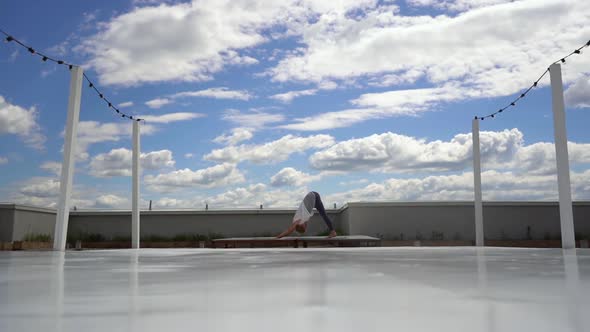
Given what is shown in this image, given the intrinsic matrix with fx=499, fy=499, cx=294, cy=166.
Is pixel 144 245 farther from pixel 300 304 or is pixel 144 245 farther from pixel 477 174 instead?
pixel 300 304

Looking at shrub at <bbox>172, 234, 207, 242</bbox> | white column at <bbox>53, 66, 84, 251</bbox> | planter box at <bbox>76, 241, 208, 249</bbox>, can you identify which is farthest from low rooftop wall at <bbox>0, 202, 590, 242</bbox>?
white column at <bbox>53, 66, 84, 251</bbox>

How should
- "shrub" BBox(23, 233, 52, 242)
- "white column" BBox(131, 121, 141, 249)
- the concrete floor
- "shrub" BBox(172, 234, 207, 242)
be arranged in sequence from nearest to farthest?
the concrete floor → "white column" BBox(131, 121, 141, 249) → "shrub" BBox(23, 233, 52, 242) → "shrub" BBox(172, 234, 207, 242)

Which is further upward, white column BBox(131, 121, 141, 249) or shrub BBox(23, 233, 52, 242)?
white column BBox(131, 121, 141, 249)

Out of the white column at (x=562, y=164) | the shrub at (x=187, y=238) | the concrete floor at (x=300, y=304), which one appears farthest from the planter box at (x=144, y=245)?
the concrete floor at (x=300, y=304)

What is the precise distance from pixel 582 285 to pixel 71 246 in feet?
48.0

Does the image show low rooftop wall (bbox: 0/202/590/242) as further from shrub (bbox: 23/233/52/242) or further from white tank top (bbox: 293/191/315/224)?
white tank top (bbox: 293/191/315/224)

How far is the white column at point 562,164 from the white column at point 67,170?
815 centimetres

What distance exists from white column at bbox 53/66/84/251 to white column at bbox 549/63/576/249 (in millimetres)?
8147

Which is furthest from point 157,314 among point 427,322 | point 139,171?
point 139,171

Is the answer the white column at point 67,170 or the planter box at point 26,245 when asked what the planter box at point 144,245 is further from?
the white column at point 67,170

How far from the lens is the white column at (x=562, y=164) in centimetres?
821

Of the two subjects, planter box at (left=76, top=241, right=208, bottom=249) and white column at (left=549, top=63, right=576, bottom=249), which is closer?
white column at (left=549, top=63, right=576, bottom=249)

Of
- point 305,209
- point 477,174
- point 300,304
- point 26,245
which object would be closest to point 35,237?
point 26,245

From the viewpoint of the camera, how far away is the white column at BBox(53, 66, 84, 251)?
8.41 m
